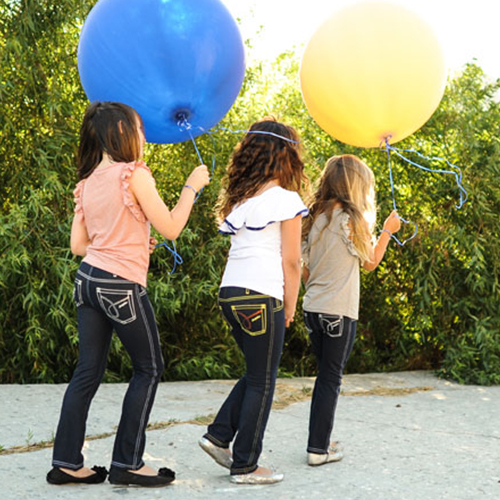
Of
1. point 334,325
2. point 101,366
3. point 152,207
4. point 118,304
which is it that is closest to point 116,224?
point 152,207

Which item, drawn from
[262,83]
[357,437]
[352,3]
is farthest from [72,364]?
[352,3]

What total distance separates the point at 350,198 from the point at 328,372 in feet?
2.43

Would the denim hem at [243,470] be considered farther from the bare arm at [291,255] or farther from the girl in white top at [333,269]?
the bare arm at [291,255]

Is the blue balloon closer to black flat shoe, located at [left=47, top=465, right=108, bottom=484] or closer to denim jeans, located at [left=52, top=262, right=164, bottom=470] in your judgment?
denim jeans, located at [left=52, top=262, right=164, bottom=470]

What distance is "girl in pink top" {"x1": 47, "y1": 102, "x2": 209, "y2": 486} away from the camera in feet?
9.04

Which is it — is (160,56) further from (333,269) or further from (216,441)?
(216,441)

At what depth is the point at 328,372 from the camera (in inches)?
128

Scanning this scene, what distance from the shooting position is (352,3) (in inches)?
140

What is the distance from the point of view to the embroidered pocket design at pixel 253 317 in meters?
2.86

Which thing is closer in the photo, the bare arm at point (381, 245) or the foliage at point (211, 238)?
the bare arm at point (381, 245)

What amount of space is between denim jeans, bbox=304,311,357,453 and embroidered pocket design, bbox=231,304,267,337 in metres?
0.46

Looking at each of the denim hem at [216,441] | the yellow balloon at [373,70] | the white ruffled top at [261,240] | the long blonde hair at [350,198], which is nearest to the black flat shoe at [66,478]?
the denim hem at [216,441]

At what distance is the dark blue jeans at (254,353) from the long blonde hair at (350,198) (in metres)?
0.58

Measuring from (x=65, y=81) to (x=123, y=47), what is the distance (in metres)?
2.56
